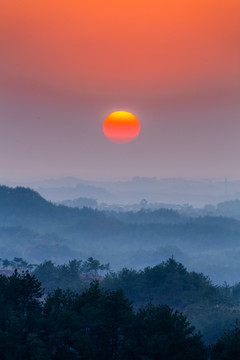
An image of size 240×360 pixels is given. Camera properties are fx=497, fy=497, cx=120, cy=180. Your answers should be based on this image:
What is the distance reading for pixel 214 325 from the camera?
56.8 metres

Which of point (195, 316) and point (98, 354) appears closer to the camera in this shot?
point (98, 354)

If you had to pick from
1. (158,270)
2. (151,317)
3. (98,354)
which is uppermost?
(158,270)

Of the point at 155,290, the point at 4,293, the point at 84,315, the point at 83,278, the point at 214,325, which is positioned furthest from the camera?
the point at 83,278

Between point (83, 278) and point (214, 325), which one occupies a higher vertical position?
point (83, 278)

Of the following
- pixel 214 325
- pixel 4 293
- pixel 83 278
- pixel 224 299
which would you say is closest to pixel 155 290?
pixel 224 299

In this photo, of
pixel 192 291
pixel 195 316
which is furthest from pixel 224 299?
pixel 195 316

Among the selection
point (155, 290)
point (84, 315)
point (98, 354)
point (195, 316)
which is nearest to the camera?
point (98, 354)

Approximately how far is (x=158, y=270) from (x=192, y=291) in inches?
233

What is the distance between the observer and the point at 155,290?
7231 centimetres

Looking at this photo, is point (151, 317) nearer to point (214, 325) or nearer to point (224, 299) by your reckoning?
point (214, 325)

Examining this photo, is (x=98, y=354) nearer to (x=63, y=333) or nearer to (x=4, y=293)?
(x=63, y=333)

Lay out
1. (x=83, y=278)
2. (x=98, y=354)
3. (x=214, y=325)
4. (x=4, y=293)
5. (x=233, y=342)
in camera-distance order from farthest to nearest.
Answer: (x=83, y=278) → (x=214, y=325) → (x=4, y=293) → (x=98, y=354) → (x=233, y=342)

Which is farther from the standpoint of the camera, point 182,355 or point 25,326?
point 25,326

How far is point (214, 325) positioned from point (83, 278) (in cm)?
4292
